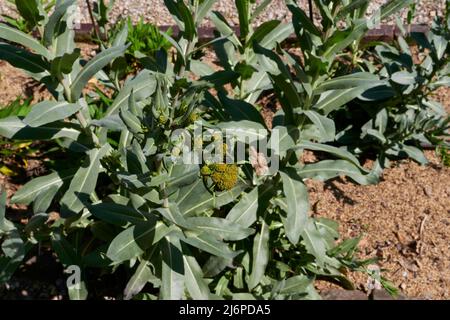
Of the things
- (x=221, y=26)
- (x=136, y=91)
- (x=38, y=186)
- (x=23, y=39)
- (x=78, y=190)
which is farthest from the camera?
(x=221, y=26)

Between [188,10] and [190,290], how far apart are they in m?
1.40

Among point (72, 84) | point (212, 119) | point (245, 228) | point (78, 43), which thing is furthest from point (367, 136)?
point (78, 43)

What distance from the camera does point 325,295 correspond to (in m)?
3.35

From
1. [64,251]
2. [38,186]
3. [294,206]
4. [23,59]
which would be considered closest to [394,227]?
[294,206]

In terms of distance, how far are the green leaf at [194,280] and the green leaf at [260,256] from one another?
1.03 feet

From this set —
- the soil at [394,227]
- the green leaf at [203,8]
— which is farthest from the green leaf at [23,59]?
the soil at [394,227]

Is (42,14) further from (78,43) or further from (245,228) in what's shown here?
(78,43)

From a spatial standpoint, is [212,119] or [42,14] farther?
[212,119]

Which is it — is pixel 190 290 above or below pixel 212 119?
below

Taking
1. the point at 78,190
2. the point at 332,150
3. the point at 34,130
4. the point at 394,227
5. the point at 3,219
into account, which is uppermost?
the point at 34,130

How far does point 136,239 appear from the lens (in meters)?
2.38

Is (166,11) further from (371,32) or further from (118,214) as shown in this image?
(118,214)

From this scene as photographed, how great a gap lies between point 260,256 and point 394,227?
1.33 m

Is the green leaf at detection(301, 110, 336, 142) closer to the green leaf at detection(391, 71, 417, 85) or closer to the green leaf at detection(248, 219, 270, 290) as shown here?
the green leaf at detection(248, 219, 270, 290)
